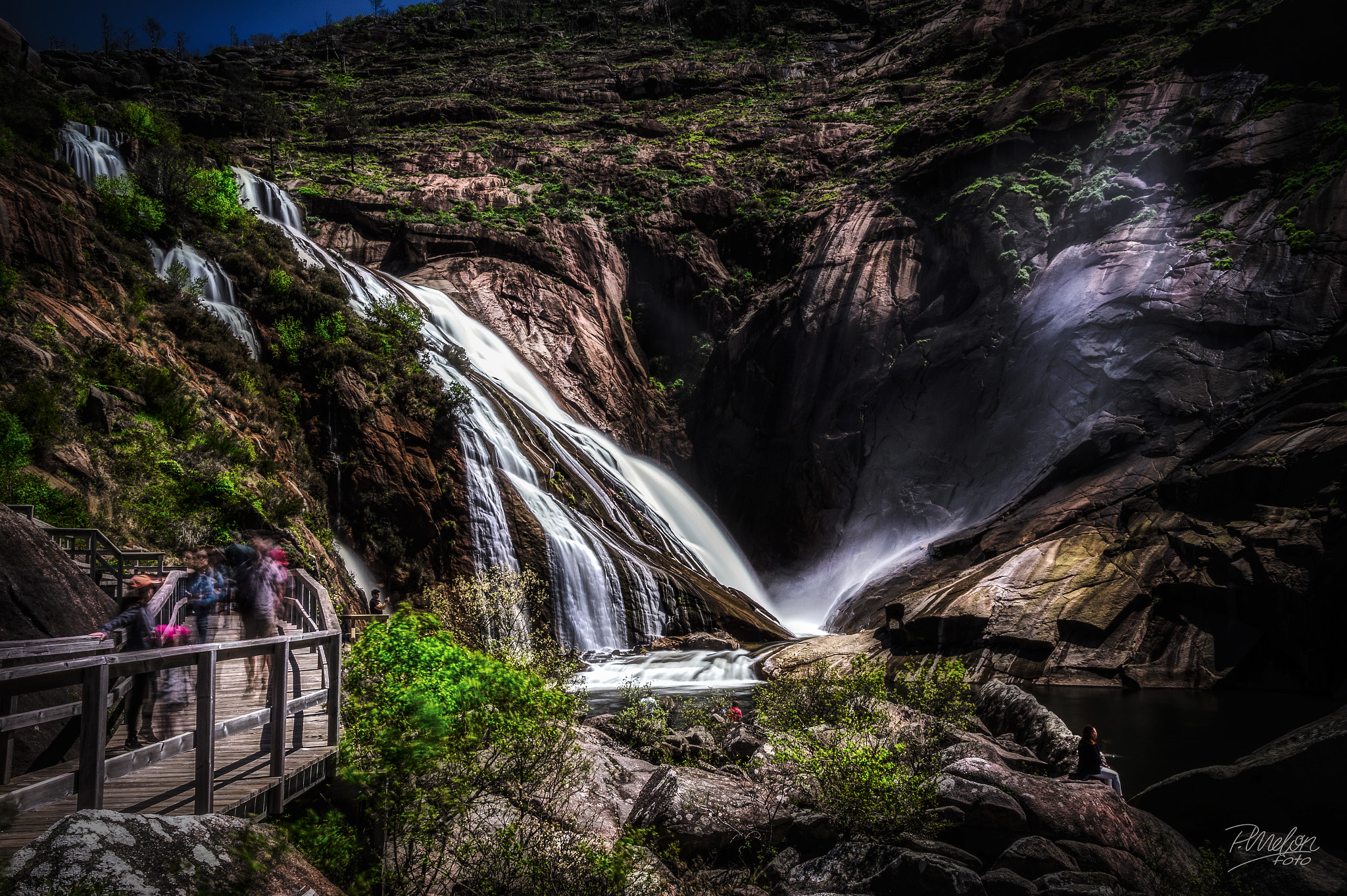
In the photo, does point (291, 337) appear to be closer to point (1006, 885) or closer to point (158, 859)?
point (158, 859)

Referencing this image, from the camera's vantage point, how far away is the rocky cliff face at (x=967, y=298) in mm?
22562

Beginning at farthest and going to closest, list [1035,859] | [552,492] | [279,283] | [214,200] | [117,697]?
[214,200] → [552,492] → [279,283] → [1035,859] → [117,697]

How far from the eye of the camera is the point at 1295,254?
27719 mm

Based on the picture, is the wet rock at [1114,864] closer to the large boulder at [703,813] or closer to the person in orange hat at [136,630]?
the large boulder at [703,813]

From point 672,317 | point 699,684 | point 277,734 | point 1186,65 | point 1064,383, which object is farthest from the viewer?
point 672,317

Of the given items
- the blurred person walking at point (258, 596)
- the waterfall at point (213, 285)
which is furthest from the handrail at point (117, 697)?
the waterfall at point (213, 285)

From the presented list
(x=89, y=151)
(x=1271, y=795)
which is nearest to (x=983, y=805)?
(x=1271, y=795)

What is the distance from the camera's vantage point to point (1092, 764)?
11.1 metres

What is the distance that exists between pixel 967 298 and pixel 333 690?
36.8 m

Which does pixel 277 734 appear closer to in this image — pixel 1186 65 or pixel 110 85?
pixel 1186 65

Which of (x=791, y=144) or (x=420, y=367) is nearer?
(x=420, y=367)

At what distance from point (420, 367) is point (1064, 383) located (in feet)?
86.2

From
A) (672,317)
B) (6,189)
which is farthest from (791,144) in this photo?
(6,189)

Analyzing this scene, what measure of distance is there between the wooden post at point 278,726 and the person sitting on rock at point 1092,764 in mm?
10771
